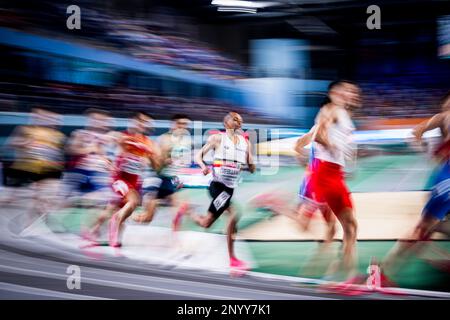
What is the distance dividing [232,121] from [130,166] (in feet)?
2.22

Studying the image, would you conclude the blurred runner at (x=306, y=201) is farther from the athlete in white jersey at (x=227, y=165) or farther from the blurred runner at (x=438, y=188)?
the blurred runner at (x=438, y=188)

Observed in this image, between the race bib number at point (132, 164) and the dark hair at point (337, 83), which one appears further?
the race bib number at point (132, 164)

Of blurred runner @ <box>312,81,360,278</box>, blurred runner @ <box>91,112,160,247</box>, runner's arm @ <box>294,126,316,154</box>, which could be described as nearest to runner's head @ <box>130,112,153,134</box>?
blurred runner @ <box>91,112,160,247</box>

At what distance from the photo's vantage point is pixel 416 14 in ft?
9.14

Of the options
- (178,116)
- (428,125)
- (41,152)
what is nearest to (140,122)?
(178,116)

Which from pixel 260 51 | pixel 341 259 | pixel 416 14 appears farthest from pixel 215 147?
pixel 416 14

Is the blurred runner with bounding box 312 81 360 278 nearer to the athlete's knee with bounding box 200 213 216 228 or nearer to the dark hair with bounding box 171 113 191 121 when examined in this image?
the athlete's knee with bounding box 200 213 216 228

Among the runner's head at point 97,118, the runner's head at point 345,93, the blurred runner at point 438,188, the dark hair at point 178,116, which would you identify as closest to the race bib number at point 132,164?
the runner's head at point 97,118

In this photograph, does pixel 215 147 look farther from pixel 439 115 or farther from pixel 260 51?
pixel 439 115

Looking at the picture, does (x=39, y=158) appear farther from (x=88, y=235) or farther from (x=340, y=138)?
(x=340, y=138)

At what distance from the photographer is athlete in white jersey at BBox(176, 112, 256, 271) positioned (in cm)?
287

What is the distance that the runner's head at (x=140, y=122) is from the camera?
287cm

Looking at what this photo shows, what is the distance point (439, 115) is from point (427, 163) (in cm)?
27

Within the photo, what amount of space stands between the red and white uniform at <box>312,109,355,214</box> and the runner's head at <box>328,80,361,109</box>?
0.06 m
